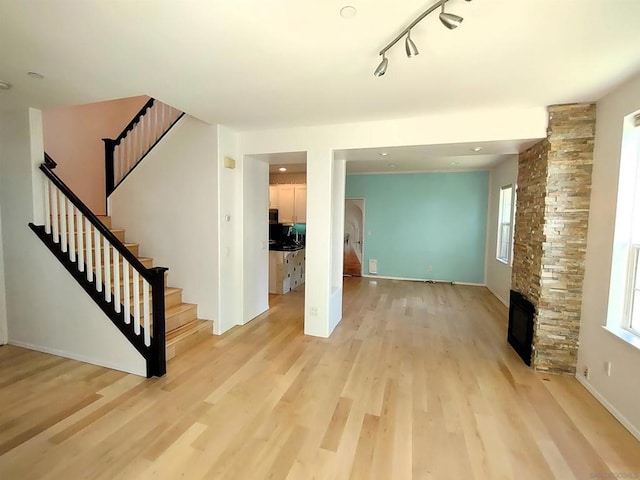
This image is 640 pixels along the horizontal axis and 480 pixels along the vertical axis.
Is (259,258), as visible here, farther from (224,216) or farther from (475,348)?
(475,348)

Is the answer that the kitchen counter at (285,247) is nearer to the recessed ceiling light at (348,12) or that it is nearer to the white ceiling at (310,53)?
the white ceiling at (310,53)

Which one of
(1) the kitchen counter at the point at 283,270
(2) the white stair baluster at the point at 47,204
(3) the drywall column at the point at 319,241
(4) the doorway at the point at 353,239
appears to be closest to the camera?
(2) the white stair baluster at the point at 47,204

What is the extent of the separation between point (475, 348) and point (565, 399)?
101cm

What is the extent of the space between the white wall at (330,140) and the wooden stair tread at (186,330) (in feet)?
4.25

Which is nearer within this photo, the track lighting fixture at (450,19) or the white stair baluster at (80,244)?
the track lighting fixture at (450,19)

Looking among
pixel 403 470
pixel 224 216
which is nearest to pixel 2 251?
pixel 224 216

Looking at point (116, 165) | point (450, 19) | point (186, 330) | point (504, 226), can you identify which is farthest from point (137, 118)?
point (504, 226)

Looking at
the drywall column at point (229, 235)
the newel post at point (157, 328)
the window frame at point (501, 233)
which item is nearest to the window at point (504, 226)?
the window frame at point (501, 233)

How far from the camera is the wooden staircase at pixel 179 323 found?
10.5 ft

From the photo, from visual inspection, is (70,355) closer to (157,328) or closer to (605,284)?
(157,328)

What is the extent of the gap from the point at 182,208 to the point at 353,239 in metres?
5.62

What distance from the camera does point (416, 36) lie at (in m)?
1.77

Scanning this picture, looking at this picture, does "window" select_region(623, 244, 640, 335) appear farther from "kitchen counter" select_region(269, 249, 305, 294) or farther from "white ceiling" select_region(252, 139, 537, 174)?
"kitchen counter" select_region(269, 249, 305, 294)

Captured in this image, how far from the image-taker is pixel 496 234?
19.6 feet
